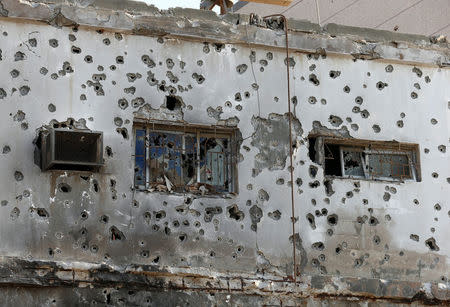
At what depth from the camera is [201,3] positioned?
1930 centimetres

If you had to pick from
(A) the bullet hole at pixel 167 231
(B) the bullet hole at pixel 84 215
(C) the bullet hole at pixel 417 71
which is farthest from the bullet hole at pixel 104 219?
(C) the bullet hole at pixel 417 71

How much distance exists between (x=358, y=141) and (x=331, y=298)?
220 cm

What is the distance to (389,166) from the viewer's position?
1570cm

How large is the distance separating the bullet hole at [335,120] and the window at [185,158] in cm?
138

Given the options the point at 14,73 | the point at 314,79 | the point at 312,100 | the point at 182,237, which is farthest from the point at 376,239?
the point at 14,73

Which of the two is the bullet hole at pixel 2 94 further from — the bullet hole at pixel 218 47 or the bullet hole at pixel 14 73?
the bullet hole at pixel 218 47

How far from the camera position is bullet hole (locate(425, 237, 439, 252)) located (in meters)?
15.4

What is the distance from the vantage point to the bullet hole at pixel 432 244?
50.5ft

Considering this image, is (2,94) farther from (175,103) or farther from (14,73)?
(175,103)

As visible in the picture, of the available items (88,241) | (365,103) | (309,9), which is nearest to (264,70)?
(365,103)

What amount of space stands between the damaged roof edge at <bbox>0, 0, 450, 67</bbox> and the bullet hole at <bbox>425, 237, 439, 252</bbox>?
98.9 inches

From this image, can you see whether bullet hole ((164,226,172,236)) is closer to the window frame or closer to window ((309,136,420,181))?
the window frame

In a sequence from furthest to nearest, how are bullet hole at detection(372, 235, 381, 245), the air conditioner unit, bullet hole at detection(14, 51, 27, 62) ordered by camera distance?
bullet hole at detection(372, 235, 381, 245) → bullet hole at detection(14, 51, 27, 62) → the air conditioner unit

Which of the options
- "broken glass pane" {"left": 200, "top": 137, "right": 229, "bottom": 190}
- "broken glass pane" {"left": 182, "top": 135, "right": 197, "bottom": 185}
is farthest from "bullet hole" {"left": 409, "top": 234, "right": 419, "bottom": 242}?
"broken glass pane" {"left": 182, "top": 135, "right": 197, "bottom": 185}
